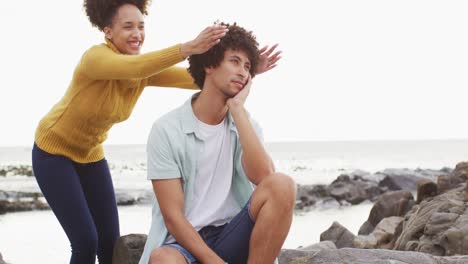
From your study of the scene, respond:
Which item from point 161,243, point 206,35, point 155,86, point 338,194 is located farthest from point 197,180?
point 338,194

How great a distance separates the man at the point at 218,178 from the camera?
133 inches

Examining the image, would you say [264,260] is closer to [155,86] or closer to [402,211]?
[155,86]

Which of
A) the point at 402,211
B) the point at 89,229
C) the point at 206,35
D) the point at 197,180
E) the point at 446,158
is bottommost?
the point at 446,158

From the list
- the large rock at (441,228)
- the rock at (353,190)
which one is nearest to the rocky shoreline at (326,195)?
the rock at (353,190)

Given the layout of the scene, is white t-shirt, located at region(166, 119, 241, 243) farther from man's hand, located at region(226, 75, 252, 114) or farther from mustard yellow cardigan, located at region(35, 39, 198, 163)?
mustard yellow cardigan, located at region(35, 39, 198, 163)

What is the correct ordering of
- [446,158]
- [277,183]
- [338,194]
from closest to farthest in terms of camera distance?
[277,183] < [338,194] < [446,158]

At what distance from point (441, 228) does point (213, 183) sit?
3976 mm

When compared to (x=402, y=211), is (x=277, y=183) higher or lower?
higher

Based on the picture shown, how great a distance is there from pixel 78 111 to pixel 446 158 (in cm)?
4963

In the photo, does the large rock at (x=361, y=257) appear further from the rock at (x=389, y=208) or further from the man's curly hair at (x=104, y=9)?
the rock at (x=389, y=208)

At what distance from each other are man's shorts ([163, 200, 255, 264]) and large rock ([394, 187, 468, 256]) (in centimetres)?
352

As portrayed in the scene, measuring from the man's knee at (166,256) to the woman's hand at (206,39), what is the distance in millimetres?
1020

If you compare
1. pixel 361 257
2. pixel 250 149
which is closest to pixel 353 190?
pixel 361 257

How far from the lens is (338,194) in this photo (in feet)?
62.8
